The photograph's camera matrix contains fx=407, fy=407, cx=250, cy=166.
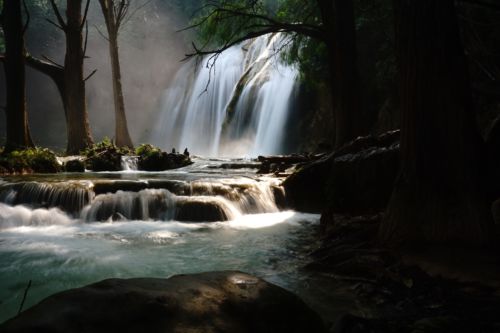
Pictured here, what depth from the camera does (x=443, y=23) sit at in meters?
4.18

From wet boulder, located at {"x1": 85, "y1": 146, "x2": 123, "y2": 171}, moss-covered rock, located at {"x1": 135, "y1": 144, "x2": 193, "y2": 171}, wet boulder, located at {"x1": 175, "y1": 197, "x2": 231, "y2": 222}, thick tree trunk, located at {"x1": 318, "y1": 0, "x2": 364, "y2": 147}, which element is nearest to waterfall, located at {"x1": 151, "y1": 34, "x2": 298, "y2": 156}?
moss-covered rock, located at {"x1": 135, "y1": 144, "x2": 193, "y2": 171}

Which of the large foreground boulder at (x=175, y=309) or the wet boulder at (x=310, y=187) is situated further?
the wet boulder at (x=310, y=187)

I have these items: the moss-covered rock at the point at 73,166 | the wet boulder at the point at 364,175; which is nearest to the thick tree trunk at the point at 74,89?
the moss-covered rock at the point at 73,166

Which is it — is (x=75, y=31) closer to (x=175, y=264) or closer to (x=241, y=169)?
(x=241, y=169)

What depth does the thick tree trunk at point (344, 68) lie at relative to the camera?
10125 millimetres

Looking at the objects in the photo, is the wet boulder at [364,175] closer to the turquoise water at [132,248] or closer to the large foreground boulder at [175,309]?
the turquoise water at [132,248]

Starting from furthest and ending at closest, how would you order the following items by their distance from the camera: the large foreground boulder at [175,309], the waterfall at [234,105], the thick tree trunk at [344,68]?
the waterfall at [234,105]
the thick tree trunk at [344,68]
the large foreground boulder at [175,309]

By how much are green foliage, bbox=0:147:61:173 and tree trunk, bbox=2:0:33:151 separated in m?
0.85

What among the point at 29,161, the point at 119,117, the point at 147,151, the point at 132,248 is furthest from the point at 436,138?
the point at 119,117

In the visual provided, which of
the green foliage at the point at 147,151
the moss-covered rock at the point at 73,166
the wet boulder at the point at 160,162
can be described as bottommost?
the moss-covered rock at the point at 73,166

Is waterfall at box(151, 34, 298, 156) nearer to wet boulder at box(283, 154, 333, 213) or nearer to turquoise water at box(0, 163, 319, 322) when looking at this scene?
wet boulder at box(283, 154, 333, 213)

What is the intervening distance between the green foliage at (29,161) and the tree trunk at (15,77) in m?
0.85

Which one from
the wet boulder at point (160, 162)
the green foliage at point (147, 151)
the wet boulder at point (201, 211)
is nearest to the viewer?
the wet boulder at point (201, 211)

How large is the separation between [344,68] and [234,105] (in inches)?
446
